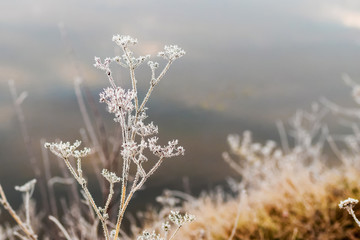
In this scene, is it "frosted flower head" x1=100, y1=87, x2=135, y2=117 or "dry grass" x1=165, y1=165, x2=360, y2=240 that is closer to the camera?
"frosted flower head" x1=100, y1=87, x2=135, y2=117

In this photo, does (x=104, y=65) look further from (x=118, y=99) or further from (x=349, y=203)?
(x=349, y=203)

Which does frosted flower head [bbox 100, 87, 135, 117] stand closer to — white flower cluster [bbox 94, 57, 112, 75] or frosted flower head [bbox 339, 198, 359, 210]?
white flower cluster [bbox 94, 57, 112, 75]

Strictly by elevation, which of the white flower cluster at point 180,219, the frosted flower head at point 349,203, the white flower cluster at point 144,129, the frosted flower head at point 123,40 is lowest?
the frosted flower head at point 349,203

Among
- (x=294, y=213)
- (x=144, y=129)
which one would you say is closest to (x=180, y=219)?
(x=144, y=129)

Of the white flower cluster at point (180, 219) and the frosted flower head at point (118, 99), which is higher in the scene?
the frosted flower head at point (118, 99)

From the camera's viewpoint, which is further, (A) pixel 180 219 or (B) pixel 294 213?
(B) pixel 294 213

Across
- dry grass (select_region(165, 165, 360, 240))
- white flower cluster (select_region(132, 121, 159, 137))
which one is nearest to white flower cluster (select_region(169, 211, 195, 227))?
white flower cluster (select_region(132, 121, 159, 137))

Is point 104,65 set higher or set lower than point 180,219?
higher

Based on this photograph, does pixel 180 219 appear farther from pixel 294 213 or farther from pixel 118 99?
pixel 294 213

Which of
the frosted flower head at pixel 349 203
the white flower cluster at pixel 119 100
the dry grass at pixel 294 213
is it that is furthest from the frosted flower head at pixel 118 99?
the dry grass at pixel 294 213

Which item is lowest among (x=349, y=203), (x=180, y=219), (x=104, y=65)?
(x=349, y=203)

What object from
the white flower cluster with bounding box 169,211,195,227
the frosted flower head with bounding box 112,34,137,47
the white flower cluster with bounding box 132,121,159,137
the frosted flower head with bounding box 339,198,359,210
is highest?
the frosted flower head with bounding box 112,34,137,47

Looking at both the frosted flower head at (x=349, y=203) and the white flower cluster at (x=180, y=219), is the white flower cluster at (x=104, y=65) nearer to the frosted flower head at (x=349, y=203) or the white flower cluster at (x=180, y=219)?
the white flower cluster at (x=180, y=219)
